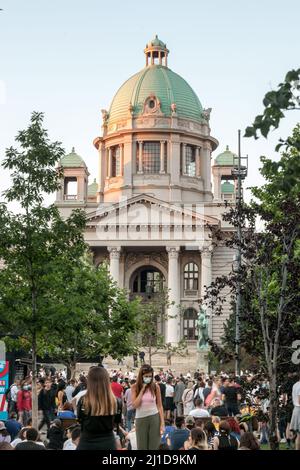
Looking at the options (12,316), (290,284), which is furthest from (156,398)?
(12,316)

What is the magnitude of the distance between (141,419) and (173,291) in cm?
6693

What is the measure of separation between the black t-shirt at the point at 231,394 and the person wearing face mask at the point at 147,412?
11.5 m

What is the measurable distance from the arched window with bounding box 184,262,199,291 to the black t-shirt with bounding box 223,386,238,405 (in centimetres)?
5896

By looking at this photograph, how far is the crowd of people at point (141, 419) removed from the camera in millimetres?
8477

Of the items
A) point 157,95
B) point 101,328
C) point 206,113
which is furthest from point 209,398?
point 206,113

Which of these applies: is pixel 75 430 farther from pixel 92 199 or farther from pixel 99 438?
pixel 92 199

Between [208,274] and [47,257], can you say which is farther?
[208,274]

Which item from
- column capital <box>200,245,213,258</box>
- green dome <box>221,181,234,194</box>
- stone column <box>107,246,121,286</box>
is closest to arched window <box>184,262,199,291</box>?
column capital <box>200,245,213,258</box>

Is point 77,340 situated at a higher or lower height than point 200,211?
lower

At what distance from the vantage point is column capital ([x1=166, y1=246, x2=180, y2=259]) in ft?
259

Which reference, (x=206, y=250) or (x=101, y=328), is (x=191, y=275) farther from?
(x=101, y=328)

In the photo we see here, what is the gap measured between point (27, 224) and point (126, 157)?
69.9 metres

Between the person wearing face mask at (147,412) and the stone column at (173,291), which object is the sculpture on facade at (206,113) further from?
the person wearing face mask at (147,412)

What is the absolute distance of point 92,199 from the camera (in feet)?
325
